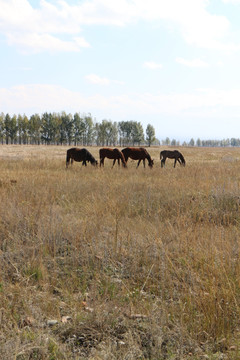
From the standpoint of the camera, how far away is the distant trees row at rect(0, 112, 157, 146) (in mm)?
91562

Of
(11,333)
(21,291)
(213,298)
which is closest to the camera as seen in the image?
(11,333)

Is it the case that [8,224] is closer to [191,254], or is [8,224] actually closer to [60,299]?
[60,299]

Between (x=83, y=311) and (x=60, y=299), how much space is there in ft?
1.45

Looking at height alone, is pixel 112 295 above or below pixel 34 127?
below

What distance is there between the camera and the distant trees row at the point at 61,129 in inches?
3605

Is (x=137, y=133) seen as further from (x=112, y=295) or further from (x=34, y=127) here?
(x=112, y=295)

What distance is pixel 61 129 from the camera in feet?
311

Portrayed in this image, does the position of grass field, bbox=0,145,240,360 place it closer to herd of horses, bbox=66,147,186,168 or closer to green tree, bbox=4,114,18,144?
herd of horses, bbox=66,147,186,168

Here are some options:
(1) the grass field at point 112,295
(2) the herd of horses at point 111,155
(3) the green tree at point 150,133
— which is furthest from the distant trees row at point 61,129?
(1) the grass field at point 112,295

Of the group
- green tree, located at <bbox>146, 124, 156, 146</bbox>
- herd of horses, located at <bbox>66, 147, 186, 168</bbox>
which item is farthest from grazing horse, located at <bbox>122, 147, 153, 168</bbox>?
green tree, located at <bbox>146, 124, 156, 146</bbox>

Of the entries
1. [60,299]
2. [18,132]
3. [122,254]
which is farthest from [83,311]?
[18,132]

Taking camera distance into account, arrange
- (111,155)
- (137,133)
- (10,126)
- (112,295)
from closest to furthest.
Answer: (112,295) < (111,155) < (10,126) < (137,133)

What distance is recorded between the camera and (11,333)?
7.50ft

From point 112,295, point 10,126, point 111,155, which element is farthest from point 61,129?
point 112,295
